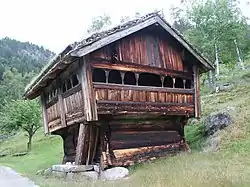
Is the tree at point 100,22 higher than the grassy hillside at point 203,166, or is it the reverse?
the tree at point 100,22

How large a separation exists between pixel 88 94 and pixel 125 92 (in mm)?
1840

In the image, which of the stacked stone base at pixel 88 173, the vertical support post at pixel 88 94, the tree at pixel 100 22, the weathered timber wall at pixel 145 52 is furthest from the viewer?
the tree at pixel 100 22

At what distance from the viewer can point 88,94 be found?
548 inches

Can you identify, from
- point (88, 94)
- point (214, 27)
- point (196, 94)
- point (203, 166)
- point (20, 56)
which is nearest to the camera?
point (203, 166)

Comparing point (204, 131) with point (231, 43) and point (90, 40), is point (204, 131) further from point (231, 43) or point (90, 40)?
point (231, 43)

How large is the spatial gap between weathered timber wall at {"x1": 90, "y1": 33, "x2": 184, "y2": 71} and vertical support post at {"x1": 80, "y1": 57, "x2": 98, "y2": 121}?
53cm

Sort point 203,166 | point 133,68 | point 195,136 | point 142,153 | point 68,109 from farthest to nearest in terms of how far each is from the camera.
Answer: point 195,136
point 142,153
point 68,109
point 133,68
point 203,166

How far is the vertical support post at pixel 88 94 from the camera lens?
546 inches

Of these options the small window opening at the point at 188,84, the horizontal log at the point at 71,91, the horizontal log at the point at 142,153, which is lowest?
the horizontal log at the point at 142,153

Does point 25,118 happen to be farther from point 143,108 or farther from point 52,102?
point 143,108

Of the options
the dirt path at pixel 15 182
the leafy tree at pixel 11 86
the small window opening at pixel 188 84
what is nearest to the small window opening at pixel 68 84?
the dirt path at pixel 15 182

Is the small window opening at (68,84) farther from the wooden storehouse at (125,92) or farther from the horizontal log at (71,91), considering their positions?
the horizontal log at (71,91)

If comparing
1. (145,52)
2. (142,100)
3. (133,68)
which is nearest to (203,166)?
(142,100)

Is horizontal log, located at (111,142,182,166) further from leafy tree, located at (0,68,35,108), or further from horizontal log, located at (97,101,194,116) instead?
leafy tree, located at (0,68,35,108)
